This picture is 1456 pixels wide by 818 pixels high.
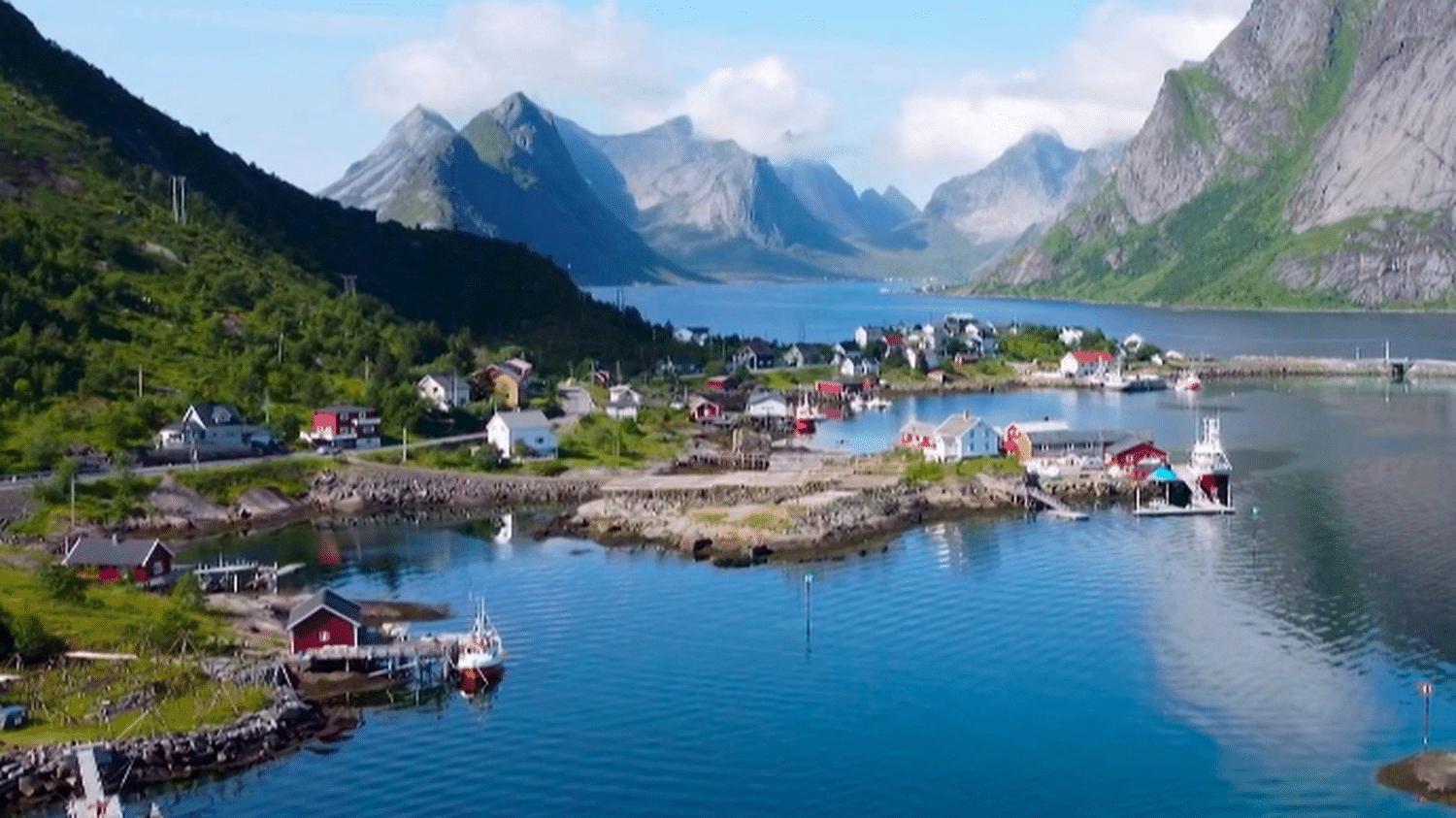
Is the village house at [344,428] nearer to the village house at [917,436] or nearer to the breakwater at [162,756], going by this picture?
the village house at [917,436]

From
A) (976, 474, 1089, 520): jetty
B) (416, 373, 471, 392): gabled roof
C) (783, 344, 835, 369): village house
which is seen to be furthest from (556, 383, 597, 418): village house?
(783, 344, 835, 369): village house

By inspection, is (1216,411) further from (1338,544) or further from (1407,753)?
(1407,753)

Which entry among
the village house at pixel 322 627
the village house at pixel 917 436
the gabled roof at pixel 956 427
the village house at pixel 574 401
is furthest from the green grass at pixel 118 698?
the village house at pixel 574 401

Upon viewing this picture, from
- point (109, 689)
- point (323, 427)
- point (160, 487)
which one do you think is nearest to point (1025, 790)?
point (109, 689)

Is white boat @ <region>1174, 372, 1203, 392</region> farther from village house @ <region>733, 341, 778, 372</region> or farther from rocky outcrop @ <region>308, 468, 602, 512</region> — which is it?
rocky outcrop @ <region>308, 468, 602, 512</region>

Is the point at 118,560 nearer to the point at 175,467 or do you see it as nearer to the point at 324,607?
the point at 324,607

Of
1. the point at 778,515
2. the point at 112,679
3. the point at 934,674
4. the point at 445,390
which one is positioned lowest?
the point at 934,674

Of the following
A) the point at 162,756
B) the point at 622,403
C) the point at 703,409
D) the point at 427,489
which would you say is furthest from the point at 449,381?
the point at 162,756
